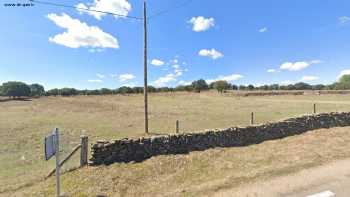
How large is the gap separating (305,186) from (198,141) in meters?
4.06

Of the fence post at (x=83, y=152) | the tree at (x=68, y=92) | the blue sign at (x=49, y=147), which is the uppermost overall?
the tree at (x=68, y=92)

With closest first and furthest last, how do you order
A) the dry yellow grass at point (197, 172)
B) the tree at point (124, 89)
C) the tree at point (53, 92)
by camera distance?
1. the dry yellow grass at point (197, 172)
2. the tree at point (124, 89)
3. the tree at point (53, 92)

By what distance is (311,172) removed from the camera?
20.2 feet

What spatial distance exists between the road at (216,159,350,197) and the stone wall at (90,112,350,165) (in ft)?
11.0

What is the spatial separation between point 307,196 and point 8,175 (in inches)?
336

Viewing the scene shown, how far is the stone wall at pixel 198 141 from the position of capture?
7543 millimetres

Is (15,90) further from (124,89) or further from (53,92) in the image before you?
(124,89)

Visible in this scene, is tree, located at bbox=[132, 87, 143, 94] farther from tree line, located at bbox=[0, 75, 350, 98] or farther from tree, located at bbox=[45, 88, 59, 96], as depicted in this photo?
tree, located at bbox=[45, 88, 59, 96]

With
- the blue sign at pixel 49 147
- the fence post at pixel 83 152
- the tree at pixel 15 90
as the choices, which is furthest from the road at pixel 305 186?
the tree at pixel 15 90

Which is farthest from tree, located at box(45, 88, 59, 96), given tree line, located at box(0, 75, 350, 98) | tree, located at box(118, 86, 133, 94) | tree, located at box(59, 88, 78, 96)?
tree, located at box(118, 86, 133, 94)

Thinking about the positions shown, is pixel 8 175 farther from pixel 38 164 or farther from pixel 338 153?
pixel 338 153

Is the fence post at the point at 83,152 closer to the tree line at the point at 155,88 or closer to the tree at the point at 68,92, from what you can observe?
the tree line at the point at 155,88

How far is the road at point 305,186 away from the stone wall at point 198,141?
334cm

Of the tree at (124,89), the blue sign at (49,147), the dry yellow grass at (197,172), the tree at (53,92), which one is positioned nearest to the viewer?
the blue sign at (49,147)
